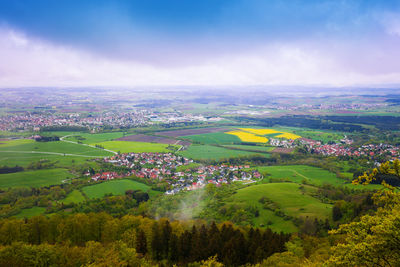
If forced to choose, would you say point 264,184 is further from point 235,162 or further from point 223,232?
point 223,232

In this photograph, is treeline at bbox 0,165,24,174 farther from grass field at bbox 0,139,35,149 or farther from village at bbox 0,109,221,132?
village at bbox 0,109,221,132

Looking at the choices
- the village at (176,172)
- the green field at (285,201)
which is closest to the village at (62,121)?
the village at (176,172)

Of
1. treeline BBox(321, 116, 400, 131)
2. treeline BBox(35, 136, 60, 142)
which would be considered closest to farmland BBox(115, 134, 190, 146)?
treeline BBox(35, 136, 60, 142)

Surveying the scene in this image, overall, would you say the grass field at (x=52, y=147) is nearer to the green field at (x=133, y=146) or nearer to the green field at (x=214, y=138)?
the green field at (x=133, y=146)

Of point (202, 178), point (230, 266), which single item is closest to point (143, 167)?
point (202, 178)

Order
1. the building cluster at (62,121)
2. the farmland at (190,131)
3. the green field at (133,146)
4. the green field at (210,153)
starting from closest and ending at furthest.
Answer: the green field at (210,153) < the green field at (133,146) < the building cluster at (62,121) < the farmland at (190,131)

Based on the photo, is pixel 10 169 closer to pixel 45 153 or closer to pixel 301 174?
pixel 45 153
